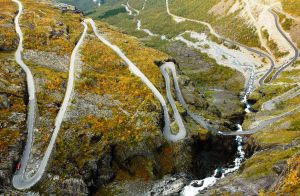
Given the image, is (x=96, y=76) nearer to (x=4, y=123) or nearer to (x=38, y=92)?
(x=38, y=92)

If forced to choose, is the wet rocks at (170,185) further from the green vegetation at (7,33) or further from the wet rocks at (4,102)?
the green vegetation at (7,33)

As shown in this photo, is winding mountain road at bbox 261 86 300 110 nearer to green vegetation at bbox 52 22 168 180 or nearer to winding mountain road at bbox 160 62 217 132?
winding mountain road at bbox 160 62 217 132

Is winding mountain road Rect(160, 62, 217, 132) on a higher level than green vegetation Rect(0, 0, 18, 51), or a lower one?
lower

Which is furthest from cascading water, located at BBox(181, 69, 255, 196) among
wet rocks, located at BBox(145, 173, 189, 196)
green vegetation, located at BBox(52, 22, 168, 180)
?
green vegetation, located at BBox(52, 22, 168, 180)

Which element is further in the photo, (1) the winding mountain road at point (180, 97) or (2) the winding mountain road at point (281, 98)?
(2) the winding mountain road at point (281, 98)

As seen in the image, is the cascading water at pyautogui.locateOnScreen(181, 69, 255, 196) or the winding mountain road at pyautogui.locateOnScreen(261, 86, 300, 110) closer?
the cascading water at pyautogui.locateOnScreen(181, 69, 255, 196)

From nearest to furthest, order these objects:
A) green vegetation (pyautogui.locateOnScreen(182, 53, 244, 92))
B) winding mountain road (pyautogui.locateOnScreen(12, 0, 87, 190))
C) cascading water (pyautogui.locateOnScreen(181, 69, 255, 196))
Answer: winding mountain road (pyautogui.locateOnScreen(12, 0, 87, 190)) < cascading water (pyautogui.locateOnScreen(181, 69, 255, 196)) < green vegetation (pyautogui.locateOnScreen(182, 53, 244, 92))

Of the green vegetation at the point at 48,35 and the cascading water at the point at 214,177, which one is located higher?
the green vegetation at the point at 48,35

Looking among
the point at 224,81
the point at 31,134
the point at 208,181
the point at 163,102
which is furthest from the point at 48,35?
the point at 208,181

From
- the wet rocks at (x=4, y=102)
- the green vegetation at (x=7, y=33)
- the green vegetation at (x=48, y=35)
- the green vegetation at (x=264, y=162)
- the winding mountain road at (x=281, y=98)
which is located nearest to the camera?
the green vegetation at (x=264, y=162)

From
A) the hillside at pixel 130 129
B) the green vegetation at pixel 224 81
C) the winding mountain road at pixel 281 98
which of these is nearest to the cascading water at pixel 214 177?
the hillside at pixel 130 129

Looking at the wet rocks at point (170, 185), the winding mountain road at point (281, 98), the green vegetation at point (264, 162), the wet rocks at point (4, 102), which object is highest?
the wet rocks at point (4, 102)
